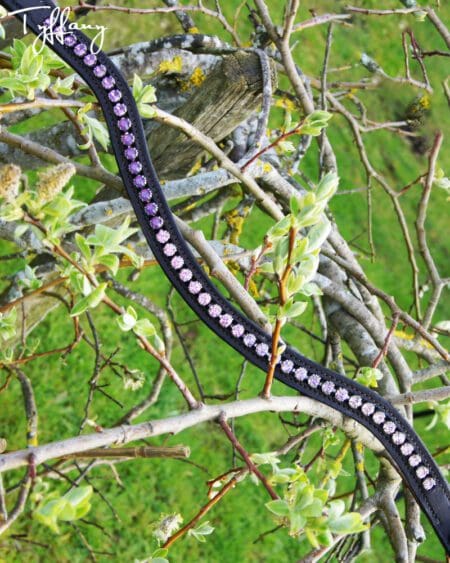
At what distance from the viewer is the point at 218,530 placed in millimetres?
3074

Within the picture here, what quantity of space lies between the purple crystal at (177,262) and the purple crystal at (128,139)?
0.24 metres

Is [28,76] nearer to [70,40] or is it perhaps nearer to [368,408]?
[70,40]

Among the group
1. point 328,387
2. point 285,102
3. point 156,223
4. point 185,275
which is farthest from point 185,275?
point 285,102

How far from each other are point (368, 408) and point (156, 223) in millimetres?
528

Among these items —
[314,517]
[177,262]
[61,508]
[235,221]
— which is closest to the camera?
[61,508]

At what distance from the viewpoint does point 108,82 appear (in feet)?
4.05

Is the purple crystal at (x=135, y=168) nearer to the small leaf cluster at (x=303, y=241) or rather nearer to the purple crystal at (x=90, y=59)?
→ the purple crystal at (x=90, y=59)

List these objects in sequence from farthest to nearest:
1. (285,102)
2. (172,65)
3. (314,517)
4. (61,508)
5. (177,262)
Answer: (285,102), (172,65), (177,262), (314,517), (61,508)

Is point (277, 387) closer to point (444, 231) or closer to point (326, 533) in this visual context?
point (444, 231)

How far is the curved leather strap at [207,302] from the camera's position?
117 cm

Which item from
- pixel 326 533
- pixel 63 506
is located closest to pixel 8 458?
pixel 63 506

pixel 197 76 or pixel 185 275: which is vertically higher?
pixel 197 76

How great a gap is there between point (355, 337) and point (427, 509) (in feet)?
1.44

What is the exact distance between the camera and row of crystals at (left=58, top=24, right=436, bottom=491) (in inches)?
46.2
